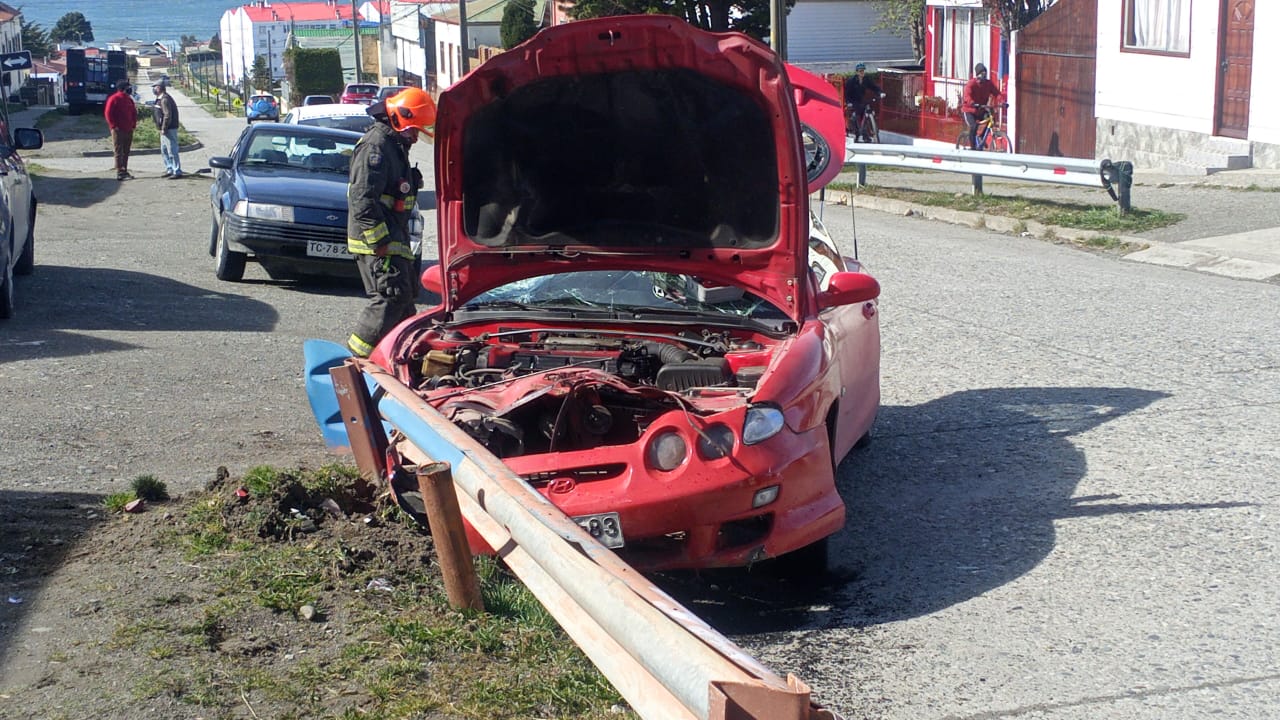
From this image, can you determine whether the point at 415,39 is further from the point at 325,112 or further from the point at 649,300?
the point at 649,300

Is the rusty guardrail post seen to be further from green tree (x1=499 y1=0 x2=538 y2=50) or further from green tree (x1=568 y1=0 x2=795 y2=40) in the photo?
green tree (x1=499 y1=0 x2=538 y2=50)

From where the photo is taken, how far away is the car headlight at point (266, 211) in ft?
43.3

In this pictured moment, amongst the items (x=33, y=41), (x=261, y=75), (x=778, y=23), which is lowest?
(x=778, y=23)

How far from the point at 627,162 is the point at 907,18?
3387 cm

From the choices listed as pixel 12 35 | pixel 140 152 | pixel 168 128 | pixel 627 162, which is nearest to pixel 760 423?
pixel 627 162

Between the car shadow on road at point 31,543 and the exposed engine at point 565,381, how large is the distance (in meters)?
1.52

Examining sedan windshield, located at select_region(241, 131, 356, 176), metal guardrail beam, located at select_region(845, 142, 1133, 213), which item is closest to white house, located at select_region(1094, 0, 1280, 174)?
metal guardrail beam, located at select_region(845, 142, 1133, 213)

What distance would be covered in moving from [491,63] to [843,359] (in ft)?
6.71

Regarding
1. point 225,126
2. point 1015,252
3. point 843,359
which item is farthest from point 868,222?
point 225,126

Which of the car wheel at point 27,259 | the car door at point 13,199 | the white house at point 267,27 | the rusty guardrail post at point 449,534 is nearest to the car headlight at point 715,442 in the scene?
the rusty guardrail post at point 449,534

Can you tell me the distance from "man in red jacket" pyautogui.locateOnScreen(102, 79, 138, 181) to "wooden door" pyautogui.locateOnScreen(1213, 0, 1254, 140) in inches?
743

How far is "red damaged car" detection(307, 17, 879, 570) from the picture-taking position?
501 centimetres

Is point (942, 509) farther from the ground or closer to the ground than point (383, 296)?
closer to the ground

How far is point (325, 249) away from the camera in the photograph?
42.9 feet
